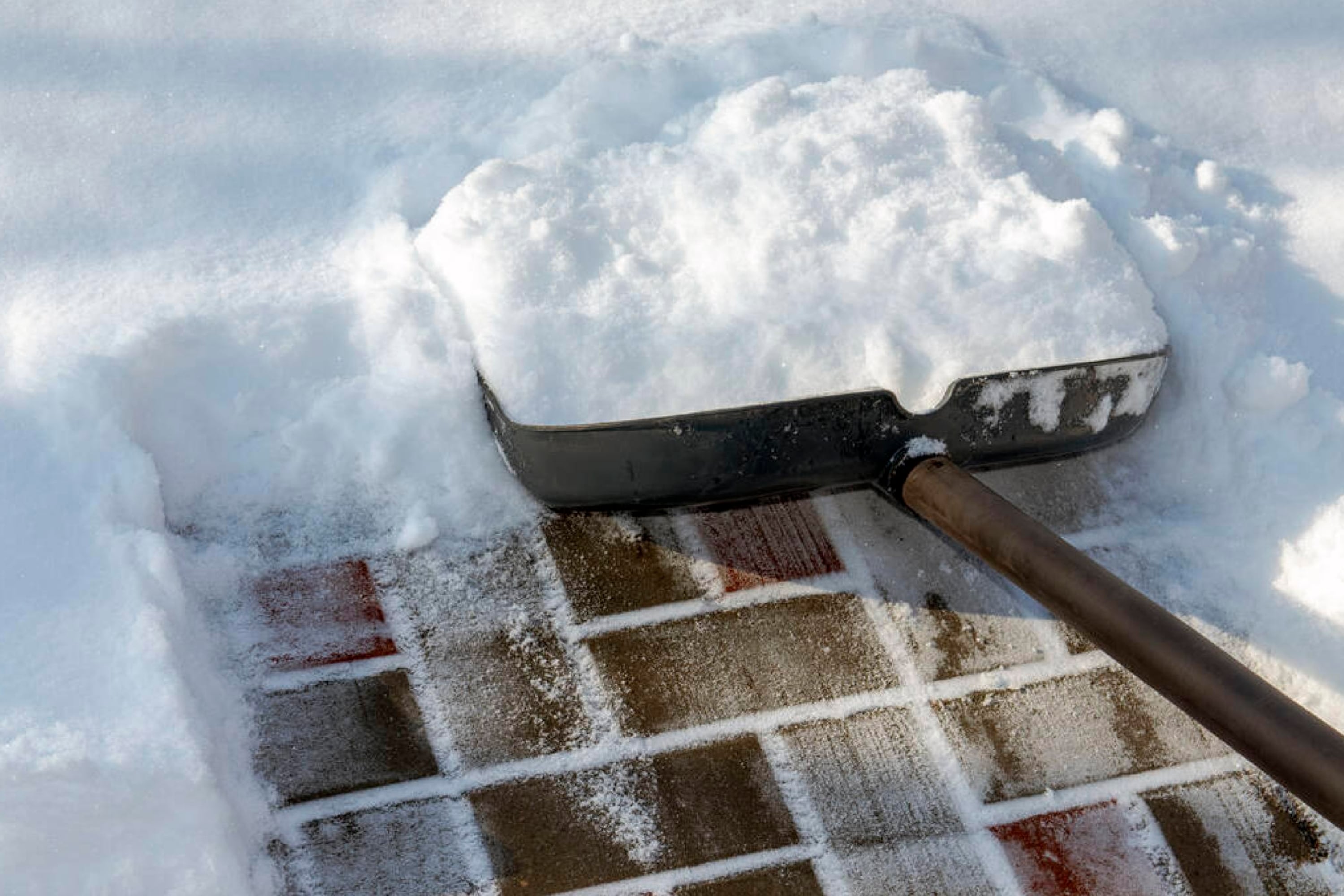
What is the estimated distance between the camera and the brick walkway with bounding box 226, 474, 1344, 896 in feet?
6.10

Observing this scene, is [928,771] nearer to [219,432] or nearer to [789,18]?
[219,432]

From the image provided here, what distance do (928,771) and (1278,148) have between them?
1.44 m

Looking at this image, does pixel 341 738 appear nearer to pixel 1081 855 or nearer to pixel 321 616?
pixel 321 616

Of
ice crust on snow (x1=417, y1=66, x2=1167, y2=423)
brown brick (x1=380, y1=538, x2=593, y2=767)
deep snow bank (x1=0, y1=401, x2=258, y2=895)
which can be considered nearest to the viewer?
deep snow bank (x1=0, y1=401, x2=258, y2=895)

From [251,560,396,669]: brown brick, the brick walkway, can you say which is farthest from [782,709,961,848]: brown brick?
[251,560,396,669]: brown brick

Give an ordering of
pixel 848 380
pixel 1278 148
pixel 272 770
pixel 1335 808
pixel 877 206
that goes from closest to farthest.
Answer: pixel 1335 808
pixel 272 770
pixel 848 380
pixel 877 206
pixel 1278 148

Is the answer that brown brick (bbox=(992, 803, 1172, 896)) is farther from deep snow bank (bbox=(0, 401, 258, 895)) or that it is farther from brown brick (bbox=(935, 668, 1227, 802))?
deep snow bank (bbox=(0, 401, 258, 895))

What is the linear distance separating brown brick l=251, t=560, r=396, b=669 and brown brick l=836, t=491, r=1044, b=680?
75 centimetres

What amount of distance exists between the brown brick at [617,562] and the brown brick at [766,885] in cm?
43

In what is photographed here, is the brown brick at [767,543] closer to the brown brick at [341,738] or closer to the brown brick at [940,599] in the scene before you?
the brown brick at [940,599]

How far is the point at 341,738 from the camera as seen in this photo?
193 centimetres

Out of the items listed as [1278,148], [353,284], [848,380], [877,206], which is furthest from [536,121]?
[1278,148]

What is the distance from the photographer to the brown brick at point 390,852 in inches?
71.0

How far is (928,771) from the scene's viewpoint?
→ 1.96 m
